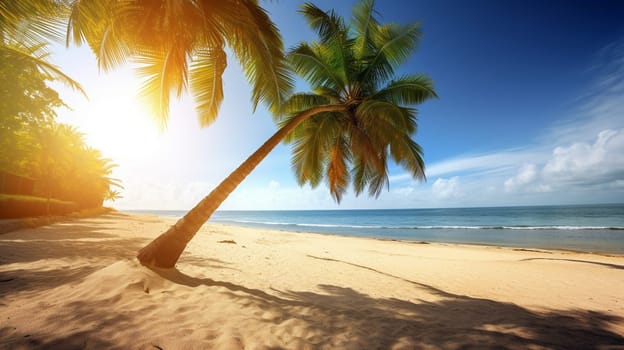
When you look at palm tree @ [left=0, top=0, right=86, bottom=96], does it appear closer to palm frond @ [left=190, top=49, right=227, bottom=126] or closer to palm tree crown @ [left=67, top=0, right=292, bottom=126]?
palm tree crown @ [left=67, top=0, right=292, bottom=126]

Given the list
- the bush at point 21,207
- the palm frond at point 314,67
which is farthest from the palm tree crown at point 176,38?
the bush at point 21,207

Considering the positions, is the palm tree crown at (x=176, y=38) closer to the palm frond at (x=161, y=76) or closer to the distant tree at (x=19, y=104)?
the palm frond at (x=161, y=76)

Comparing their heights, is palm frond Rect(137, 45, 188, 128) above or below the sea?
above

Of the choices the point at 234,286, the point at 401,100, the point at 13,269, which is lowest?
the point at 234,286

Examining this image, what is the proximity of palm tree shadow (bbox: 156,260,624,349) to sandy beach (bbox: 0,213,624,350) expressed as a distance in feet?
0.05

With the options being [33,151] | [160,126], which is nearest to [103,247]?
[160,126]

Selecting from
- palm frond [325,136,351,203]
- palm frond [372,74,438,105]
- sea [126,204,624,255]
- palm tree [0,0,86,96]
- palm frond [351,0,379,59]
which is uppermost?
palm frond [351,0,379,59]

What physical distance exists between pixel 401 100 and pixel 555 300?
20.1 ft

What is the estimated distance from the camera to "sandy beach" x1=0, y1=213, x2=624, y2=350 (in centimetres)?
209

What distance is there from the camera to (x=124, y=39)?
409 cm

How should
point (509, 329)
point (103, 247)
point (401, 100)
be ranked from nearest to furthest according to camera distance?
1. point (509, 329)
2. point (103, 247)
3. point (401, 100)

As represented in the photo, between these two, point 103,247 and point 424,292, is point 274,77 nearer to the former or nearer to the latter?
point 424,292

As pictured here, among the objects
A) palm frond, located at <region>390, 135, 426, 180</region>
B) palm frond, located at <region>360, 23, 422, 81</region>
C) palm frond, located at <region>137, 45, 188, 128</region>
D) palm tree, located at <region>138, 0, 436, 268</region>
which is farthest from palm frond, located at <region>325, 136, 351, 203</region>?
palm frond, located at <region>137, 45, 188, 128</region>

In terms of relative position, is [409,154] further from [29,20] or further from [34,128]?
[34,128]
